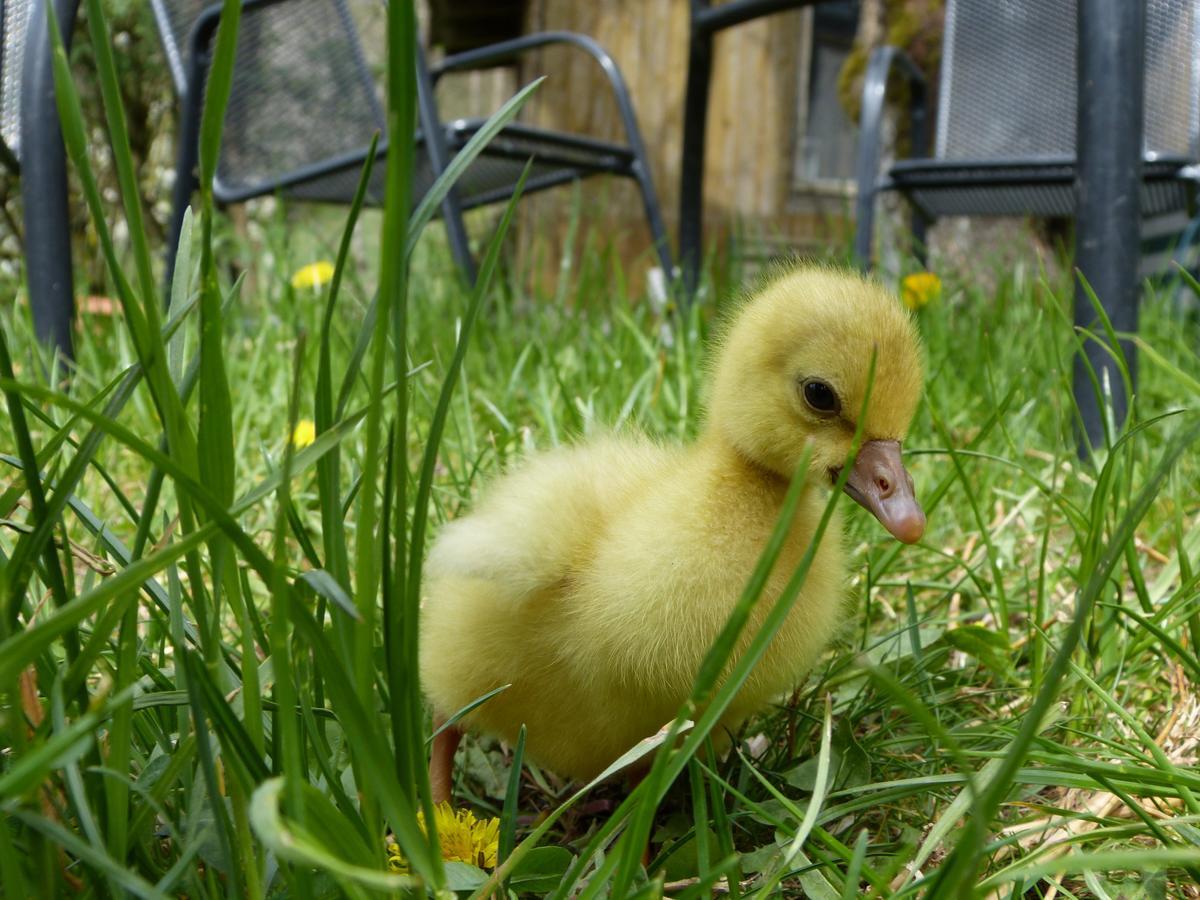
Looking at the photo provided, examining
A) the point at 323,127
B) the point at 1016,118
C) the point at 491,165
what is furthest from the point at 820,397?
the point at 323,127

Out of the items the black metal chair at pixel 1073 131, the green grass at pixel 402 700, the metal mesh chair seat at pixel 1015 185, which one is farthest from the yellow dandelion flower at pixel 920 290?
the green grass at pixel 402 700

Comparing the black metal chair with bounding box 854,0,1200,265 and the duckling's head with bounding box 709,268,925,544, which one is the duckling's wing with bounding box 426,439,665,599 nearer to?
the duckling's head with bounding box 709,268,925,544

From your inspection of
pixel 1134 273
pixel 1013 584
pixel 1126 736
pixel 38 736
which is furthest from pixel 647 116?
pixel 38 736

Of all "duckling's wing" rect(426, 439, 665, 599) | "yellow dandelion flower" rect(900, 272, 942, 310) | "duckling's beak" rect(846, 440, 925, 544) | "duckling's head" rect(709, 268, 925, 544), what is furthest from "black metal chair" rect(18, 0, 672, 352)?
"duckling's beak" rect(846, 440, 925, 544)

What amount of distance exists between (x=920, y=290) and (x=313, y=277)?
4.49ft

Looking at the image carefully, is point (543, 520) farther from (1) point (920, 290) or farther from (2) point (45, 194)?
(1) point (920, 290)

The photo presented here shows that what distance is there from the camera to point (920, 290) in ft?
7.53

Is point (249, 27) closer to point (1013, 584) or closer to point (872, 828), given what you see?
point (1013, 584)

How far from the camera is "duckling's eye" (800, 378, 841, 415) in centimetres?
84

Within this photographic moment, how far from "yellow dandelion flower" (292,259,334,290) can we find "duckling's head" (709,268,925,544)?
5.26ft

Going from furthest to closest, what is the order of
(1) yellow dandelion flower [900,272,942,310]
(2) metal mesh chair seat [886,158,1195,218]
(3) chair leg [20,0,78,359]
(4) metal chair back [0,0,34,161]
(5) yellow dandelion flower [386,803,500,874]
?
(2) metal mesh chair seat [886,158,1195,218] < (1) yellow dandelion flower [900,272,942,310] < (4) metal chair back [0,0,34,161] < (3) chair leg [20,0,78,359] < (5) yellow dandelion flower [386,803,500,874]

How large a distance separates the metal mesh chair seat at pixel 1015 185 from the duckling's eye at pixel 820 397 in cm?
194

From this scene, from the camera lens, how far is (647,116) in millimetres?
4828

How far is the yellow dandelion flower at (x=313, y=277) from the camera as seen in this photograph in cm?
242
